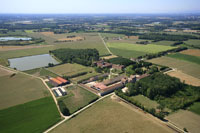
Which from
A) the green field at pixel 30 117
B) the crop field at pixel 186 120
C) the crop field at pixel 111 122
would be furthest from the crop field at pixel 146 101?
the green field at pixel 30 117

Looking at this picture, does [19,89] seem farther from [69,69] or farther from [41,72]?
[69,69]

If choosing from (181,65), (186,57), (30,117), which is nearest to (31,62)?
(30,117)

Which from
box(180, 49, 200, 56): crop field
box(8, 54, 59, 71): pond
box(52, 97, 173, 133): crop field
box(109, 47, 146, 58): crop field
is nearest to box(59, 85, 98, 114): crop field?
box(52, 97, 173, 133): crop field

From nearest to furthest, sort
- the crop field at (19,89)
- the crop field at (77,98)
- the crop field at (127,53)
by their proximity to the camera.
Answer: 1. the crop field at (77,98)
2. the crop field at (19,89)
3. the crop field at (127,53)

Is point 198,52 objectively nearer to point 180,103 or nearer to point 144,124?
point 180,103

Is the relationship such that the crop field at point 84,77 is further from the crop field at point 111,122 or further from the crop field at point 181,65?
the crop field at point 181,65

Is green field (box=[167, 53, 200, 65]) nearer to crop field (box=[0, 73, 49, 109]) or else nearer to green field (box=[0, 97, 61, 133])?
crop field (box=[0, 73, 49, 109])

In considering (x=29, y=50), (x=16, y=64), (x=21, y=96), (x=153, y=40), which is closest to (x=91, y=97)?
(x=21, y=96)

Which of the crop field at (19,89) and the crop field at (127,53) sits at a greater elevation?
the crop field at (127,53)
